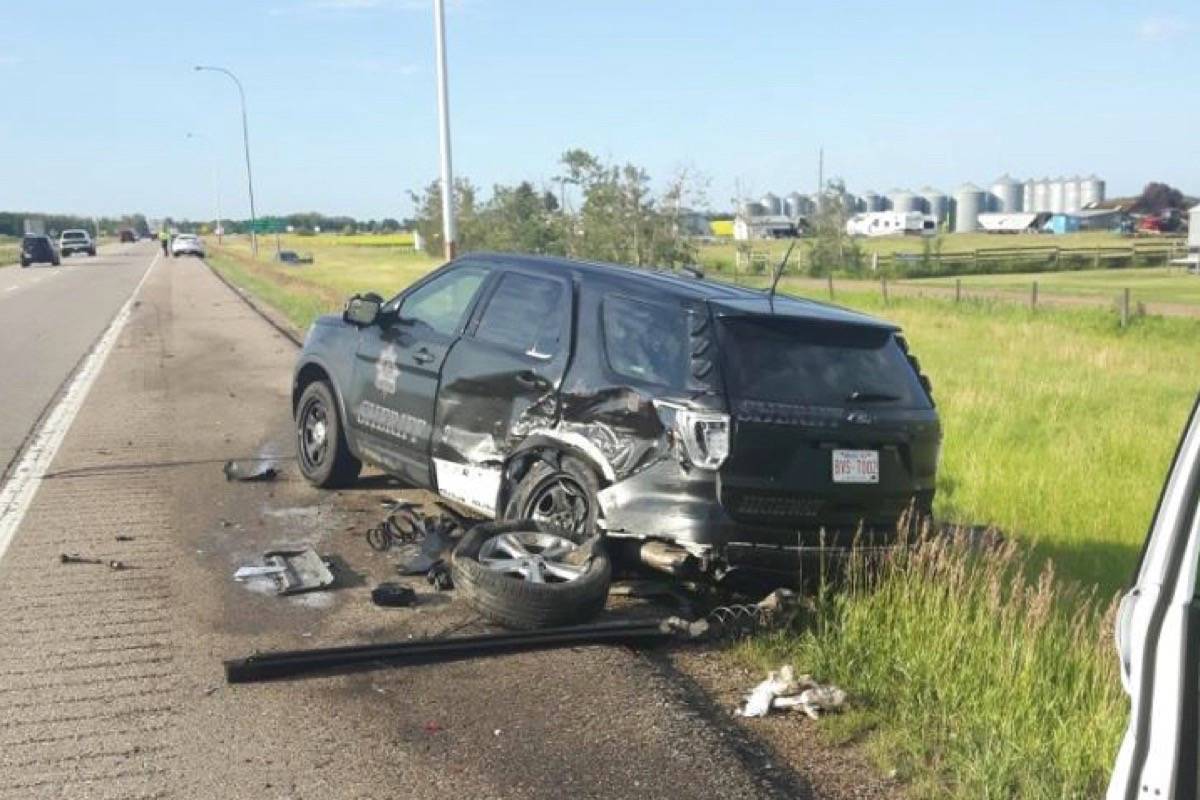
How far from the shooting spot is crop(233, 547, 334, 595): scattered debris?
636cm

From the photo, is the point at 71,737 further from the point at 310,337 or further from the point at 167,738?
the point at 310,337

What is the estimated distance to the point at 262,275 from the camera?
1929 inches

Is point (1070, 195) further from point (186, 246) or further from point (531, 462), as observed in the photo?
point (531, 462)

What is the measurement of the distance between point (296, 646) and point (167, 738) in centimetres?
105

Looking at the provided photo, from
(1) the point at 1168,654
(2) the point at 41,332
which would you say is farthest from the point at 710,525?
(2) the point at 41,332

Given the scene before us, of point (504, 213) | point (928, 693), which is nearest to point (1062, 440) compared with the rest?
point (928, 693)

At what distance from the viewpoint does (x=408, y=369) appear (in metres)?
7.53

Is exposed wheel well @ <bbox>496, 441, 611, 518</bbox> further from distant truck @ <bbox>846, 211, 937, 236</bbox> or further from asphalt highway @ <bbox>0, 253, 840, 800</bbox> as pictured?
distant truck @ <bbox>846, 211, 937, 236</bbox>

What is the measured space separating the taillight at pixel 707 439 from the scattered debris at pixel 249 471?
182 inches

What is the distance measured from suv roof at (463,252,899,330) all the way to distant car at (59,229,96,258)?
78225 millimetres

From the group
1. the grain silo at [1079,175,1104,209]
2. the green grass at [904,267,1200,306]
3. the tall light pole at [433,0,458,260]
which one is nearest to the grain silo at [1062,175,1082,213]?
the grain silo at [1079,175,1104,209]

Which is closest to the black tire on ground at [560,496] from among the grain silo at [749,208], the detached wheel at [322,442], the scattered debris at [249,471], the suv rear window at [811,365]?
the suv rear window at [811,365]

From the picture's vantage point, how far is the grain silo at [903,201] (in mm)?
177625

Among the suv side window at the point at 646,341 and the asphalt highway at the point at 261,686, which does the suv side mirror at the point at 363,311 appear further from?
the suv side window at the point at 646,341
